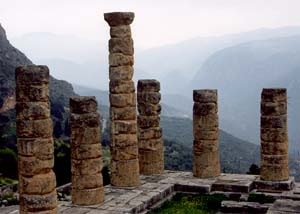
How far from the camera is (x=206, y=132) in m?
25.6

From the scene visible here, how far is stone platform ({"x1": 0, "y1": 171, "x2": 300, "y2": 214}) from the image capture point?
2039cm

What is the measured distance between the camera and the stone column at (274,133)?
24.0 meters

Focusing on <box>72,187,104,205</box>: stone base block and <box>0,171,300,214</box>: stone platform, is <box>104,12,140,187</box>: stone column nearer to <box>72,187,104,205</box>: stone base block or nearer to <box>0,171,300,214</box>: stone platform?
<box>0,171,300,214</box>: stone platform

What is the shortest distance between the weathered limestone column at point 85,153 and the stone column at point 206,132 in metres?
6.15

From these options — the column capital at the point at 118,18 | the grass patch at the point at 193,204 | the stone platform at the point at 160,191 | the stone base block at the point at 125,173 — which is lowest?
the grass patch at the point at 193,204

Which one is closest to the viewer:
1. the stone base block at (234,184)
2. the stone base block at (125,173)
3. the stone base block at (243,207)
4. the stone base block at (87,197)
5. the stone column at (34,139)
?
the stone column at (34,139)

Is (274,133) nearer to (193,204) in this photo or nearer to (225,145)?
(193,204)

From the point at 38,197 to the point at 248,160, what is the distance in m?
98.3

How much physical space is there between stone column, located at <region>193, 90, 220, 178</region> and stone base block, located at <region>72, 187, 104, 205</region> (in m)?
6.34

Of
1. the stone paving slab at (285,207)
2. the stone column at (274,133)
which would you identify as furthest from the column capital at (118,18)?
the stone paving slab at (285,207)

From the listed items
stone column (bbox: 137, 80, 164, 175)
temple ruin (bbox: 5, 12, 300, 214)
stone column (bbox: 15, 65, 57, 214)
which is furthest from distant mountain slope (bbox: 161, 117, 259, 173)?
stone column (bbox: 15, 65, 57, 214)

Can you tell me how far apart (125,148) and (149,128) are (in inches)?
121

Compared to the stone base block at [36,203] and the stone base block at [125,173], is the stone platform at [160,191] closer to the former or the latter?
the stone base block at [125,173]

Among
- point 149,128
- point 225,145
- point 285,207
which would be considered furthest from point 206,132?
point 225,145
